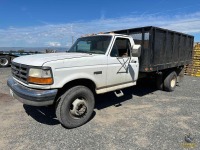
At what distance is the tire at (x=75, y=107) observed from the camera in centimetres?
433

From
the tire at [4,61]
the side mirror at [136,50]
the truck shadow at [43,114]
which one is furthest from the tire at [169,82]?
the tire at [4,61]

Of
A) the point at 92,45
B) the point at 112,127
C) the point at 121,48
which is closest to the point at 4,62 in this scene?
the point at 92,45

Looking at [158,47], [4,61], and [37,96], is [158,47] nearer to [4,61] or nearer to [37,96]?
[37,96]

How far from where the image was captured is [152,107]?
6.24 m

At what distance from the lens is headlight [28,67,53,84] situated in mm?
3963

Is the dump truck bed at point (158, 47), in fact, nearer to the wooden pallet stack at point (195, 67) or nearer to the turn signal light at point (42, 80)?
the turn signal light at point (42, 80)

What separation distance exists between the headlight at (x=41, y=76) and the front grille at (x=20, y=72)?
0.80 ft

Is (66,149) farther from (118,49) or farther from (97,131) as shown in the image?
(118,49)

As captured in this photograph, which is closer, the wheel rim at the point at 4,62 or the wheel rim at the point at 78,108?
the wheel rim at the point at 78,108

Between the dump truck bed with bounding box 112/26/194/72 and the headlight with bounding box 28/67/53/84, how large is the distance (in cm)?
339

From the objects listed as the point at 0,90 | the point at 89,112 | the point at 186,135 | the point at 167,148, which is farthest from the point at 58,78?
the point at 0,90

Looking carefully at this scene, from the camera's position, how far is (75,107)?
179 inches

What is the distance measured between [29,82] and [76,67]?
105 cm

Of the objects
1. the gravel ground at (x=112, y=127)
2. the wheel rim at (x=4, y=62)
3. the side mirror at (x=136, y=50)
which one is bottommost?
the gravel ground at (x=112, y=127)
